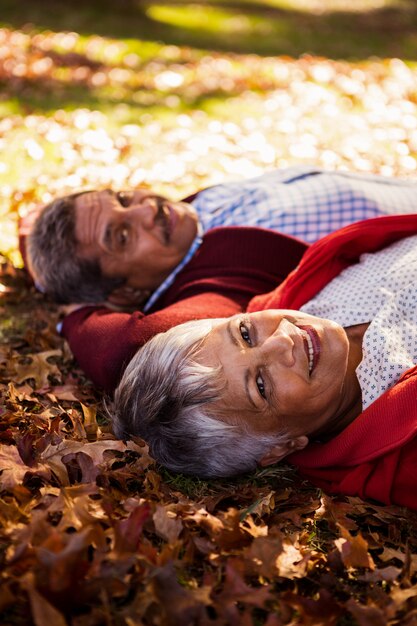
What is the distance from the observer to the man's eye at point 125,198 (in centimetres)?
498

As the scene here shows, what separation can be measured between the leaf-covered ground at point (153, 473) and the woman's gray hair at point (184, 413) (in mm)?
131

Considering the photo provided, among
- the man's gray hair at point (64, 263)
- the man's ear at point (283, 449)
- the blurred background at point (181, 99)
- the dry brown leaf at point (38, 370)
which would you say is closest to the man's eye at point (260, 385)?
the man's ear at point (283, 449)

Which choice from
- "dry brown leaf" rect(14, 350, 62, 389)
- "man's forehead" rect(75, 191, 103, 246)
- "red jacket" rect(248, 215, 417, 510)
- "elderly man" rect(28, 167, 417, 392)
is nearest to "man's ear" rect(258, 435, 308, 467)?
"red jacket" rect(248, 215, 417, 510)

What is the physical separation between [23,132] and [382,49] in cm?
811

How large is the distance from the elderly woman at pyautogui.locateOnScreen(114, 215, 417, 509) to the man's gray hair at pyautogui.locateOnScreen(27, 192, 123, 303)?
1678 mm

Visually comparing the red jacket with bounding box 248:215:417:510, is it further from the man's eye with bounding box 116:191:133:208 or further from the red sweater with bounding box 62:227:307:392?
the man's eye with bounding box 116:191:133:208

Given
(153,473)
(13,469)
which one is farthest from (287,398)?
(13,469)

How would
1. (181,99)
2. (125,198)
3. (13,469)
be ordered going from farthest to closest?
(181,99) < (125,198) < (13,469)

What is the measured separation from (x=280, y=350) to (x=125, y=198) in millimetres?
2415

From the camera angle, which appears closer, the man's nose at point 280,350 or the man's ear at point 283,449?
the man's nose at point 280,350

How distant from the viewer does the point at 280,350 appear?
119 inches

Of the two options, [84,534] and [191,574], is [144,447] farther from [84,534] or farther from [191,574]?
[84,534]

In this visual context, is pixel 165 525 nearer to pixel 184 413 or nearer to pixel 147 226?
pixel 184 413

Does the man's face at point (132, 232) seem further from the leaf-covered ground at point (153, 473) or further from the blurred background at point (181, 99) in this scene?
the blurred background at point (181, 99)
